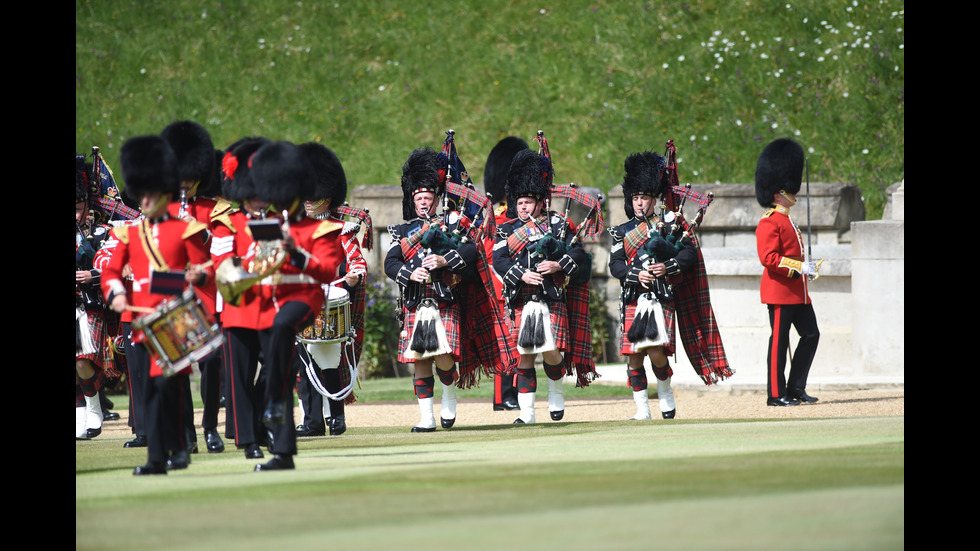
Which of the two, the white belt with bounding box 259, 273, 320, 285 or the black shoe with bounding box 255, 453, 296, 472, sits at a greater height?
the white belt with bounding box 259, 273, 320, 285

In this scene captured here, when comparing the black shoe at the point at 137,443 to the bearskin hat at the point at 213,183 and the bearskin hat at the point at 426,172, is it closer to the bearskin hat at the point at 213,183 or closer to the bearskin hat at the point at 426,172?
the bearskin hat at the point at 213,183

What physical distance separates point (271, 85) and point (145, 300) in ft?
51.6

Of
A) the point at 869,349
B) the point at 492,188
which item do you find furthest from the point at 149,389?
the point at 869,349

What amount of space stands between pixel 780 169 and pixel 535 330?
2574mm

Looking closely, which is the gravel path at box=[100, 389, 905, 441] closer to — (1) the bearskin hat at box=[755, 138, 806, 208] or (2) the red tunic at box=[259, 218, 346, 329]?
(1) the bearskin hat at box=[755, 138, 806, 208]

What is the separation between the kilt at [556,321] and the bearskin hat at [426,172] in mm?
927

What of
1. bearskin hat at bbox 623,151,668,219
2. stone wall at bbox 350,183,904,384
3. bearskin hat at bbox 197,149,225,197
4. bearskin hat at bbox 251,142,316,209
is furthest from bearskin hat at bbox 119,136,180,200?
stone wall at bbox 350,183,904,384

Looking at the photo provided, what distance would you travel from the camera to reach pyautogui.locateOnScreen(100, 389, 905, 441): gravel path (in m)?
10.1

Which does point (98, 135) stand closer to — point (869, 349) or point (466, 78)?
point (466, 78)

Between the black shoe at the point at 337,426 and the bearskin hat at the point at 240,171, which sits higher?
the bearskin hat at the point at 240,171

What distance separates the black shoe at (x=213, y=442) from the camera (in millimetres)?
7703

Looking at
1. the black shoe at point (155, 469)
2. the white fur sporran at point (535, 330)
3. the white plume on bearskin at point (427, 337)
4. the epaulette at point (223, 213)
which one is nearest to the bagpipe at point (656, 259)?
the white fur sporran at point (535, 330)

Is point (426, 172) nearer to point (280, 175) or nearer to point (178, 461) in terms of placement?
point (280, 175)

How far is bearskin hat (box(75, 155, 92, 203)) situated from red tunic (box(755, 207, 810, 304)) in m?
4.89
